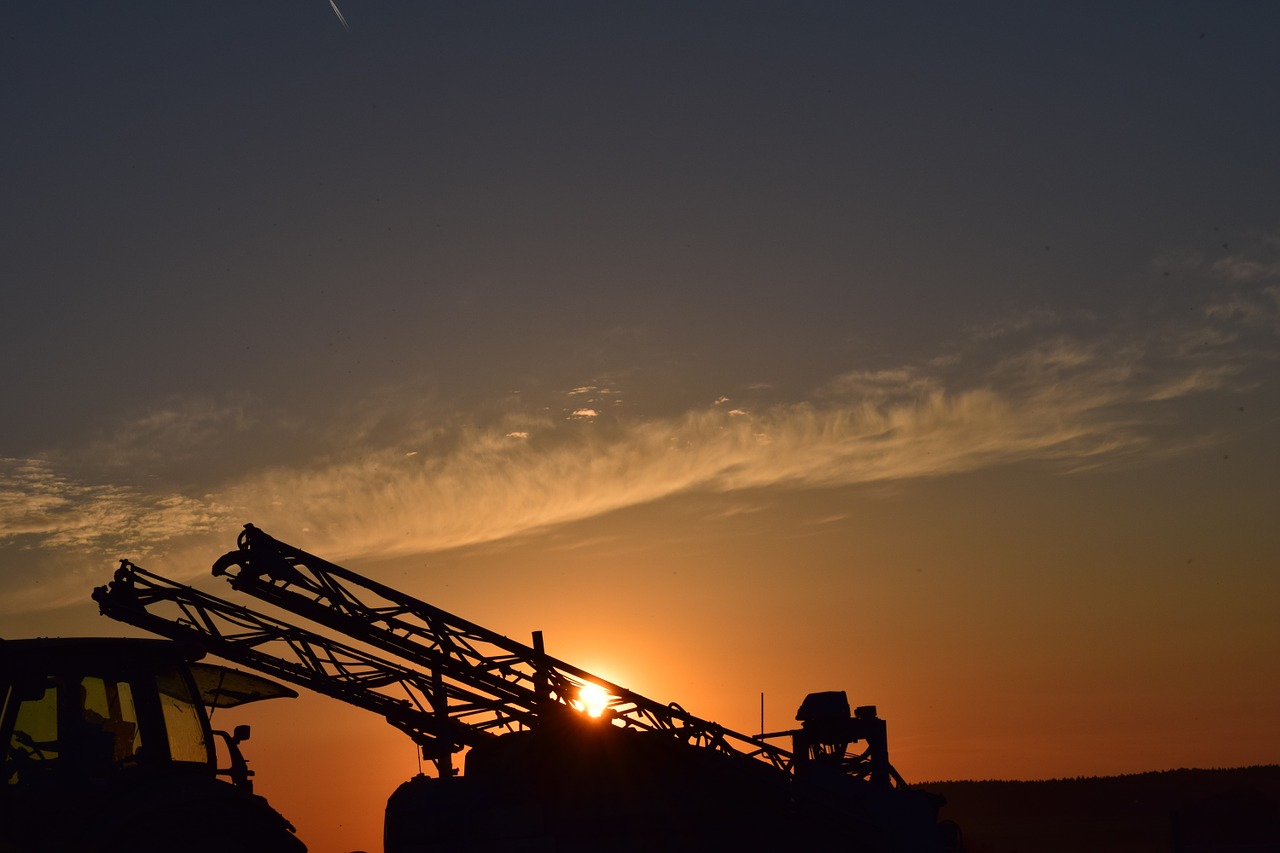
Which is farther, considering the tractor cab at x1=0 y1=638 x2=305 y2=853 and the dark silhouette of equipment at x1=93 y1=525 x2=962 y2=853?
the dark silhouette of equipment at x1=93 y1=525 x2=962 y2=853

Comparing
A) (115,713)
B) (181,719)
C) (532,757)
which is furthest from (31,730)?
(532,757)

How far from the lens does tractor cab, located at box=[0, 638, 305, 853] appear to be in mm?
11148

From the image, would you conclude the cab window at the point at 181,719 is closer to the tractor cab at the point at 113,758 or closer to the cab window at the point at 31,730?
the tractor cab at the point at 113,758

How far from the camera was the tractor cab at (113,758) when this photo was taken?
11148 mm

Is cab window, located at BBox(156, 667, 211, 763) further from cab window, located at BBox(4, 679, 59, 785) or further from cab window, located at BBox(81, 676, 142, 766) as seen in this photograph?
cab window, located at BBox(4, 679, 59, 785)

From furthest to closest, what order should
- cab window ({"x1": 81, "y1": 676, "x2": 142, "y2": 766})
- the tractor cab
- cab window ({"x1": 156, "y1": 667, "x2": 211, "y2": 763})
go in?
cab window ({"x1": 156, "y1": 667, "x2": 211, "y2": 763}) < cab window ({"x1": 81, "y1": 676, "x2": 142, "y2": 766}) < the tractor cab

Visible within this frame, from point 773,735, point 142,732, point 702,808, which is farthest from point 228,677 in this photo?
point 773,735

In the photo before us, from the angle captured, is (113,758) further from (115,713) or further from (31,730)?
(31,730)

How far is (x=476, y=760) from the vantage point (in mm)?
20391

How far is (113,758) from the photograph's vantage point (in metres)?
11.6

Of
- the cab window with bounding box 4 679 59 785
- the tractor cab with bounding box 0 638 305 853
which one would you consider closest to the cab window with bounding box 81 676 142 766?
the tractor cab with bounding box 0 638 305 853

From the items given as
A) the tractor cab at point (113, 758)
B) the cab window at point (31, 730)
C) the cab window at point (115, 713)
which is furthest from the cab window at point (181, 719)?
the cab window at point (31, 730)

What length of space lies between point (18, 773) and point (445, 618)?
10.2 metres

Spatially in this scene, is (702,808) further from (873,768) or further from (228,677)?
(228,677)
